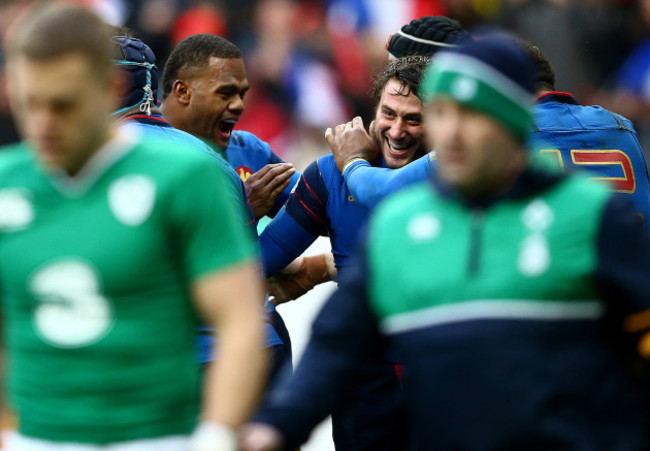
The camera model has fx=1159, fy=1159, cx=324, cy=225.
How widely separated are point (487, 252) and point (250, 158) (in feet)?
11.4

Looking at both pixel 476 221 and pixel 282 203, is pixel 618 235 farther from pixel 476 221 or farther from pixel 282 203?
pixel 282 203

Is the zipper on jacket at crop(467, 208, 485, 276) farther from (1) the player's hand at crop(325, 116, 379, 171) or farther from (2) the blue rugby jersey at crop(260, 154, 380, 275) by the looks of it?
(2) the blue rugby jersey at crop(260, 154, 380, 275)

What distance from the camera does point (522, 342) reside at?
2.83m

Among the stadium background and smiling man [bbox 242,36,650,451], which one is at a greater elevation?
smiling man [bbox 242,36,650,451]

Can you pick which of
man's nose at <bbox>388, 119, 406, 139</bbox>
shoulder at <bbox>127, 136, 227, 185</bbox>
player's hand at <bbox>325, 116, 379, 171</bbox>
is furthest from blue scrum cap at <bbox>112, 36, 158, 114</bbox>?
shoulder at <bbox>127, 136, 227, 185</bbox>

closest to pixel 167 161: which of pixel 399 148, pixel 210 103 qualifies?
pixel 399 148

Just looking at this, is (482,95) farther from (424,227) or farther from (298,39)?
(298,39)

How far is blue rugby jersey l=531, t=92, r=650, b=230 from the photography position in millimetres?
4812

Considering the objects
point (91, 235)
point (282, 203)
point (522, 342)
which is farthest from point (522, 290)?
point (282, 203)

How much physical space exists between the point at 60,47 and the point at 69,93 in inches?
4.7

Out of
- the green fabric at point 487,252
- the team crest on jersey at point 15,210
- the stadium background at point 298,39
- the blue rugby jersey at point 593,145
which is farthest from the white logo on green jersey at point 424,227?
the stadium background at point 298,39

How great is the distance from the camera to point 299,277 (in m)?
5.99

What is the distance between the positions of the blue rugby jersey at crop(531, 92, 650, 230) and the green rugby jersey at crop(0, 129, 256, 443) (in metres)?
2.32

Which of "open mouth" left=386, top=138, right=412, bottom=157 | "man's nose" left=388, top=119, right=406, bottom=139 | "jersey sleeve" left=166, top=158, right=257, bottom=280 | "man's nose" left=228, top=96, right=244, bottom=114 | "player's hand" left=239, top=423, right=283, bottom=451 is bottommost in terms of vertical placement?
"open mouth" left=386, top=138, right=412, bottom=157
